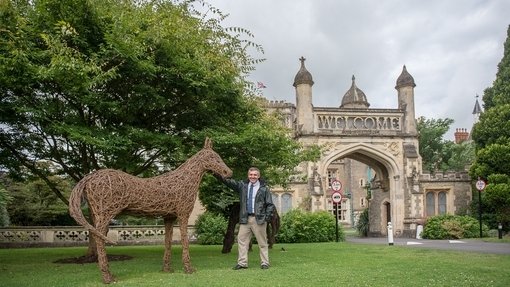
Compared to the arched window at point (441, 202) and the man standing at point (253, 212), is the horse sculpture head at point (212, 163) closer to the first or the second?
the man standing at point (253, 212)

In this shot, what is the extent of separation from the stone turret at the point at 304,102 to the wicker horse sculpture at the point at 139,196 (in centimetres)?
1890

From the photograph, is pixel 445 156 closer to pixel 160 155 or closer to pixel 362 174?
pixel 362 174

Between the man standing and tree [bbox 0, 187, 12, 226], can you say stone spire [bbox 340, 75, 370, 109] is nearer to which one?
tree [bbox 0, 187, 12, 226]

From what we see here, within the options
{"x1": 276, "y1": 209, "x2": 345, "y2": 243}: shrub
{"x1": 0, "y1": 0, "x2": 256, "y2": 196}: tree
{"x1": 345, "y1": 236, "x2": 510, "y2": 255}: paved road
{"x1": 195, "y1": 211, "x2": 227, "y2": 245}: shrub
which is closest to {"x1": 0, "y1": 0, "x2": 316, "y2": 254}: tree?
{"x1": 0, "y1": 0, "x2": 256, "y2": 196}: tree

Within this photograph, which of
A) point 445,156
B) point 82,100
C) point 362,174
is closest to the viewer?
point 82,100

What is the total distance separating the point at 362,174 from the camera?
5303cm

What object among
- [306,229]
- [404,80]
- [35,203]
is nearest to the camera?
[306,229]

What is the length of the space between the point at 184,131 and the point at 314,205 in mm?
15253

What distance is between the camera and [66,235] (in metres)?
21.5

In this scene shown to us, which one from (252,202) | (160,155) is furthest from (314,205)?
(252,202)

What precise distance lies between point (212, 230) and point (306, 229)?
4.54m

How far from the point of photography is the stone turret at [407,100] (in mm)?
30062

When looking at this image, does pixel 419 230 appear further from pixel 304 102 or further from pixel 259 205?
pixel 259 205

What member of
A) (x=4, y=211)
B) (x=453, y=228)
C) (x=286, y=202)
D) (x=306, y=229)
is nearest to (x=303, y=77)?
(x=286, y=202)
